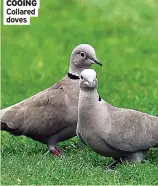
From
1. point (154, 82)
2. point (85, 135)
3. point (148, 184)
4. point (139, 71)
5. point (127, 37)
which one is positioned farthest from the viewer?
point (127, 37)

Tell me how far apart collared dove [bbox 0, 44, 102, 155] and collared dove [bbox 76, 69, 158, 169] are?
0.71m

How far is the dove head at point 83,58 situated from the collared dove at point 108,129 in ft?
2.84

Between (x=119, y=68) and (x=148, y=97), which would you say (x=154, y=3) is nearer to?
(x=119, y=68)

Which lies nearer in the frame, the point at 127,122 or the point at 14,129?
the point at 127,122

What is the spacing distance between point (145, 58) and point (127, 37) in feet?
5.31

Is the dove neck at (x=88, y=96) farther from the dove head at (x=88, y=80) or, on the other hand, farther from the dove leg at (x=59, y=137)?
the dove leg at (x=59, y=137)

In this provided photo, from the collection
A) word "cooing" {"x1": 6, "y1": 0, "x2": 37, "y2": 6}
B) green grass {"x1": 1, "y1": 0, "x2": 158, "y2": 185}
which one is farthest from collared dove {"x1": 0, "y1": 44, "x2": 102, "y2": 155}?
word "cooing" {"x1": 6, "y1": 0, "x2": 37, "y2": 6}

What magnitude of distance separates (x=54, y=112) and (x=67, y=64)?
5.91 metres

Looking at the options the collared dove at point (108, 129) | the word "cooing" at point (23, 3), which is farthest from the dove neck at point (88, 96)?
the word "cooing" at point (23, 3)

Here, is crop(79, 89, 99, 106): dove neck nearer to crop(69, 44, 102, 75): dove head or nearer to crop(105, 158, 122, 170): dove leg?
crop(105, 158, 122, 170): dove leg

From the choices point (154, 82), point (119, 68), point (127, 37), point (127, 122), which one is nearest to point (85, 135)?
point (127, 122)

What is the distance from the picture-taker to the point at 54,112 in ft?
30.8

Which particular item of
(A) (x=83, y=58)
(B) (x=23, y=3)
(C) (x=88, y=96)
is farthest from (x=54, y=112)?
(B) (x=23, y=3)

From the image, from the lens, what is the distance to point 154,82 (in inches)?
537
